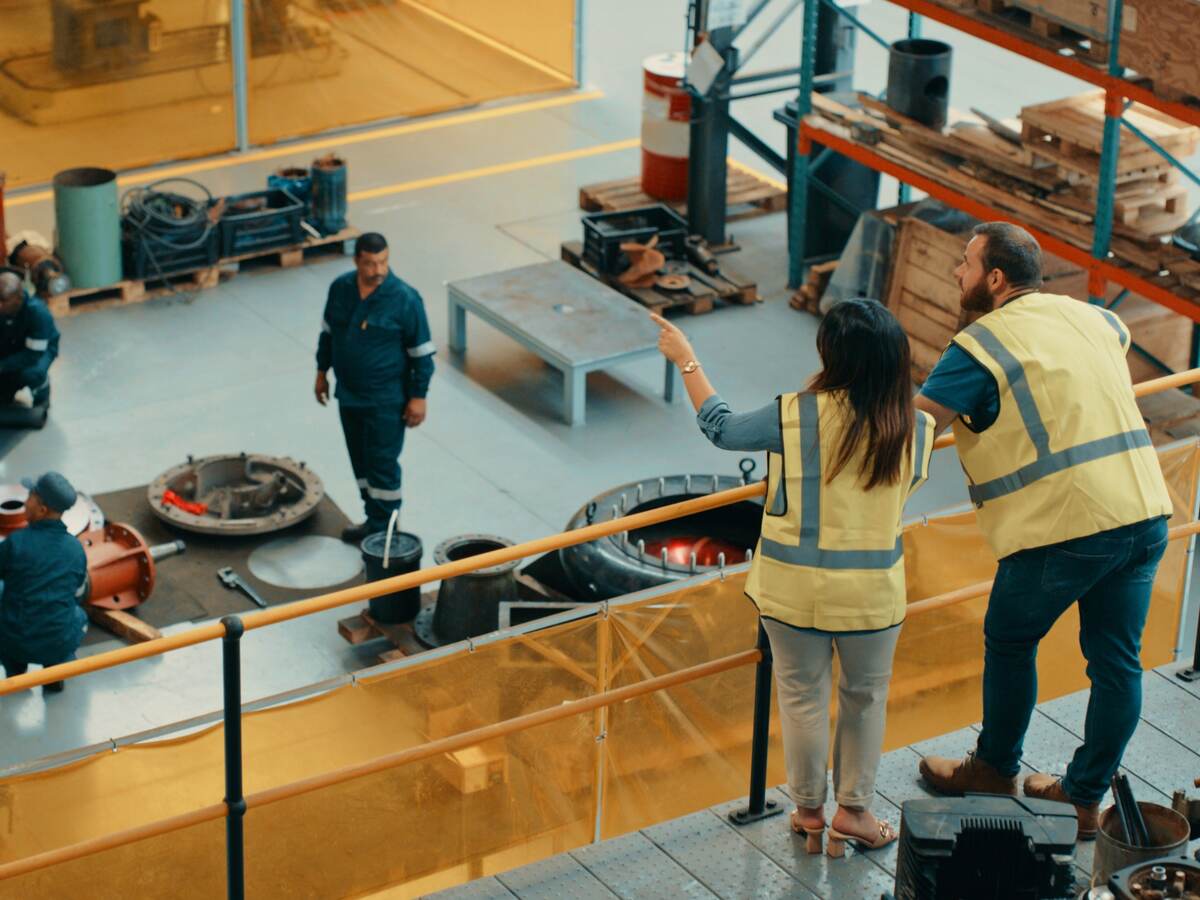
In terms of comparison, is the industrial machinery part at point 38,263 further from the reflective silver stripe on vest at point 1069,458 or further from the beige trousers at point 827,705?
the reflective silver stripe on vest at point 1069,458

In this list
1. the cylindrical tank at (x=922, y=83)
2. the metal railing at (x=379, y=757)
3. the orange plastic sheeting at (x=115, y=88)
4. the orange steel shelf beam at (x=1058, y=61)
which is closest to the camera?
the metal railing at (x=379, y=757)

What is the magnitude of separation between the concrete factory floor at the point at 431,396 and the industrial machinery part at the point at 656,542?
1319 mm

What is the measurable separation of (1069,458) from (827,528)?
69cm

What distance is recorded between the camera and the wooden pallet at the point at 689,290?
43.7ft

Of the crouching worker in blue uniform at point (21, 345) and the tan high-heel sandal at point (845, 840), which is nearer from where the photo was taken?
the tan high-heel sandal at point (845, 840)

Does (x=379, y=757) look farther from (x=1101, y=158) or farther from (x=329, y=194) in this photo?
(x=329, y=194)

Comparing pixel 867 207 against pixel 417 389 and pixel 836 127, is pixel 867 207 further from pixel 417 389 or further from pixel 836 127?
pixel 417 389

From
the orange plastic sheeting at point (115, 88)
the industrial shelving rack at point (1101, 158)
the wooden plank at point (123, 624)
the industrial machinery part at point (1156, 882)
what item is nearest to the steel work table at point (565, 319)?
the industrial shelving rack at point (1101, 158)

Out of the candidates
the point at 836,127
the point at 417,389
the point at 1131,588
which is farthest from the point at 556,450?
the point at 1131,588

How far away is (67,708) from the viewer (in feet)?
29.9

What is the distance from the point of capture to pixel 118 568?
9.70 m

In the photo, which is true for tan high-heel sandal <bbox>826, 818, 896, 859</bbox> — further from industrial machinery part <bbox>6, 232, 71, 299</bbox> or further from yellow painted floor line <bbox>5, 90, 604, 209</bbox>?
yellow painted floor line <bbox>5, 90, 604, 209</bbox>

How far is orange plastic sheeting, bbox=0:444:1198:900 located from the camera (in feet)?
17.2

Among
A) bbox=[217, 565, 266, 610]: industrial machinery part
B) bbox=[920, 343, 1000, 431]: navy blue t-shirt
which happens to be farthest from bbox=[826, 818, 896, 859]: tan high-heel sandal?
bbox=[217, 565, 266, 610]: industrial machinery part
